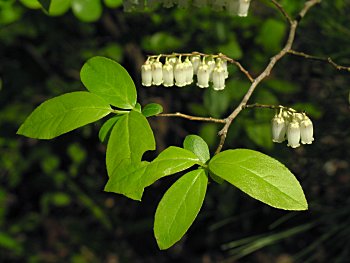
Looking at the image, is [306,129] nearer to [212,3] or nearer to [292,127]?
[292,127]

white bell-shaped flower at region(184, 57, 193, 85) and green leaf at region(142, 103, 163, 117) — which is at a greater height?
green leaf at region(142, 103, 163, 117)

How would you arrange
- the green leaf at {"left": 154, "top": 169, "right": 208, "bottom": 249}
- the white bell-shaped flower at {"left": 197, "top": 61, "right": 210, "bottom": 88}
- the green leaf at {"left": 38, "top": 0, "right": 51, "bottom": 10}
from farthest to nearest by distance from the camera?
1. the green leaf at {"left": 38, "top": 0, "right": 51, "bottom": 10}
2. the white bell-shaped flower at {"left": 197, "top": 61, "right": 210, "bottom": 88}
3. the green leaf at {"left": 154, "top": 169, "right": 208, "bottom": 249}

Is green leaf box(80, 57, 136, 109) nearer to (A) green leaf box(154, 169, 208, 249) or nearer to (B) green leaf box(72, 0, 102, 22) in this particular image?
(A) green leaf box(154, 169, 208, 249)

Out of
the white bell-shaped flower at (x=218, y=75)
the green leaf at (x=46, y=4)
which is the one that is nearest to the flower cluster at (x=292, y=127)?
the white bell-shaped flower at (x=218, y=75)

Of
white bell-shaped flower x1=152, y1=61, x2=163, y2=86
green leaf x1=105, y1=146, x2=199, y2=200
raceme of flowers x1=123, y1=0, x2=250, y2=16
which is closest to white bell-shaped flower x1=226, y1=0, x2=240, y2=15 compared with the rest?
raceme of flowers x1=123, y1=0, x2=250, y2=16

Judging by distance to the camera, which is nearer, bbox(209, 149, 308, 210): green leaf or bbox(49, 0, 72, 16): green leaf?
bbox(209, 149, 308, 210): green leaf

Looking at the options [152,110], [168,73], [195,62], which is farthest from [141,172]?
[195,62]
